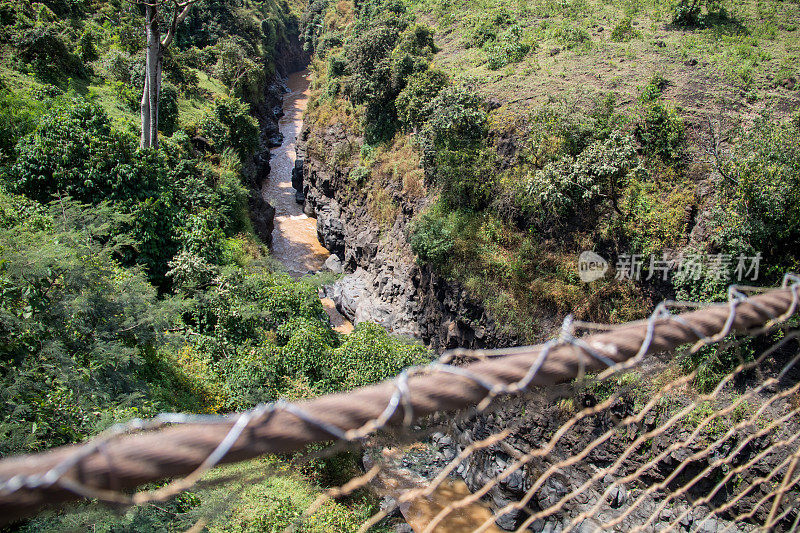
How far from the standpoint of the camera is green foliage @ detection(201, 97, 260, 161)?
1722 cm

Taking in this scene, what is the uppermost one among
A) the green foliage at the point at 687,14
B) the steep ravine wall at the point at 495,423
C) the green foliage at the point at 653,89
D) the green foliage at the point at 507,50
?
the green foliage at the point at 687,14

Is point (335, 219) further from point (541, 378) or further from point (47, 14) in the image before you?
point (541, 378)

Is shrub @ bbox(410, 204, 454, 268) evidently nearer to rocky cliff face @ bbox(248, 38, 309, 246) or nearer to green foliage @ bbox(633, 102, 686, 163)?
green foliage @ bbox(633, 102, 686, 163)

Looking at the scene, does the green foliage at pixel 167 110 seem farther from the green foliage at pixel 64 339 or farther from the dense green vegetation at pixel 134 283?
the green foliage at pixel 64 339

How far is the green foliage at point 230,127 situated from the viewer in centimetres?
1722

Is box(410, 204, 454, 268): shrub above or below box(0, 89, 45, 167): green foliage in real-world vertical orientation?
below

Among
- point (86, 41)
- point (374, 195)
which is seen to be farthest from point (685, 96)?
point (86, 41)

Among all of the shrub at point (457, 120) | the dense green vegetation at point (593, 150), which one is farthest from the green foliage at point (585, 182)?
the shrub at point (457, 120)

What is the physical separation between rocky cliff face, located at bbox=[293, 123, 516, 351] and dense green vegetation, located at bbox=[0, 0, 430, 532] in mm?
2454

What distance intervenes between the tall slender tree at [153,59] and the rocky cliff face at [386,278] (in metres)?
7.62

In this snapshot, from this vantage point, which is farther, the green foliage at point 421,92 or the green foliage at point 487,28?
the green foliage at point 487,28

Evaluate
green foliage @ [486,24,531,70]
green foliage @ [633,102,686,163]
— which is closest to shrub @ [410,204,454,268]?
green foliage @ [633,102,686,163]

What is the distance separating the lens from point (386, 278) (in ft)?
49.7

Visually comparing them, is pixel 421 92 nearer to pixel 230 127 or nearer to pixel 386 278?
pixel 386 278
